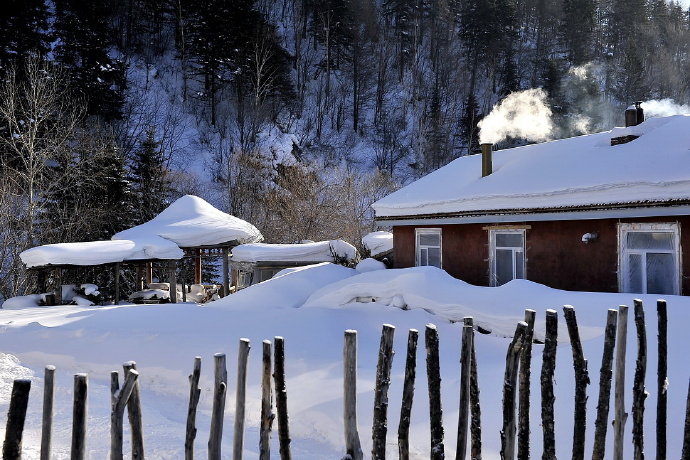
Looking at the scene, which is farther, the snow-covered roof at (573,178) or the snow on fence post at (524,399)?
the snow-covered roof at (573,178)

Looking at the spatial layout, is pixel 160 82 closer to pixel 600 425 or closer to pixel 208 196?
pixel 208 196

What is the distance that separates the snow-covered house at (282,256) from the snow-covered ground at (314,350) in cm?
469

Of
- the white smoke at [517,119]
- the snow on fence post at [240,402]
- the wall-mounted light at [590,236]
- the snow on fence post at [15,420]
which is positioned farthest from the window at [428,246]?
the snow on fence post at [15,420]

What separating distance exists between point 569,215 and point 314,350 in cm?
604

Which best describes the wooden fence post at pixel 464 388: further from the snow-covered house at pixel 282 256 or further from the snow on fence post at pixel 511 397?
the snow-covered house at pixel 282 256

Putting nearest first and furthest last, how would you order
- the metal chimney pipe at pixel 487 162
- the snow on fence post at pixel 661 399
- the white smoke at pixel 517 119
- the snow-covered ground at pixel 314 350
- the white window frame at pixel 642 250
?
the snow on fence post at pixel 661 399 < the snow-covered ground at pixel 314 350 < the white window frame at pixel 642 250 < the metal chimney pipe at pixel 487 162 < the white smoke at pixel 517 119

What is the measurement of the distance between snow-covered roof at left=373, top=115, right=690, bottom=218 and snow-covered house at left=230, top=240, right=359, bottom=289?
4.71 metres

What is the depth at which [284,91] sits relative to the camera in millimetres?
46062

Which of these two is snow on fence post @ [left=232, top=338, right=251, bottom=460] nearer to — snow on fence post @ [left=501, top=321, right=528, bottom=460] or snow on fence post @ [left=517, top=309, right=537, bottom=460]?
snow on fence post @ [left=501, top=321, right=528, bottom=460]

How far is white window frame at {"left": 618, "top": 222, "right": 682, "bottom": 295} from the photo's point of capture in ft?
32.3

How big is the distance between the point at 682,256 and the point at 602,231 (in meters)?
1.54

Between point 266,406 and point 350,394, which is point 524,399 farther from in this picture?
point 266,406

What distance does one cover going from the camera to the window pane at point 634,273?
10.5m

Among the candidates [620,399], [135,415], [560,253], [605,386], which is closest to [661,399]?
[620,399]
